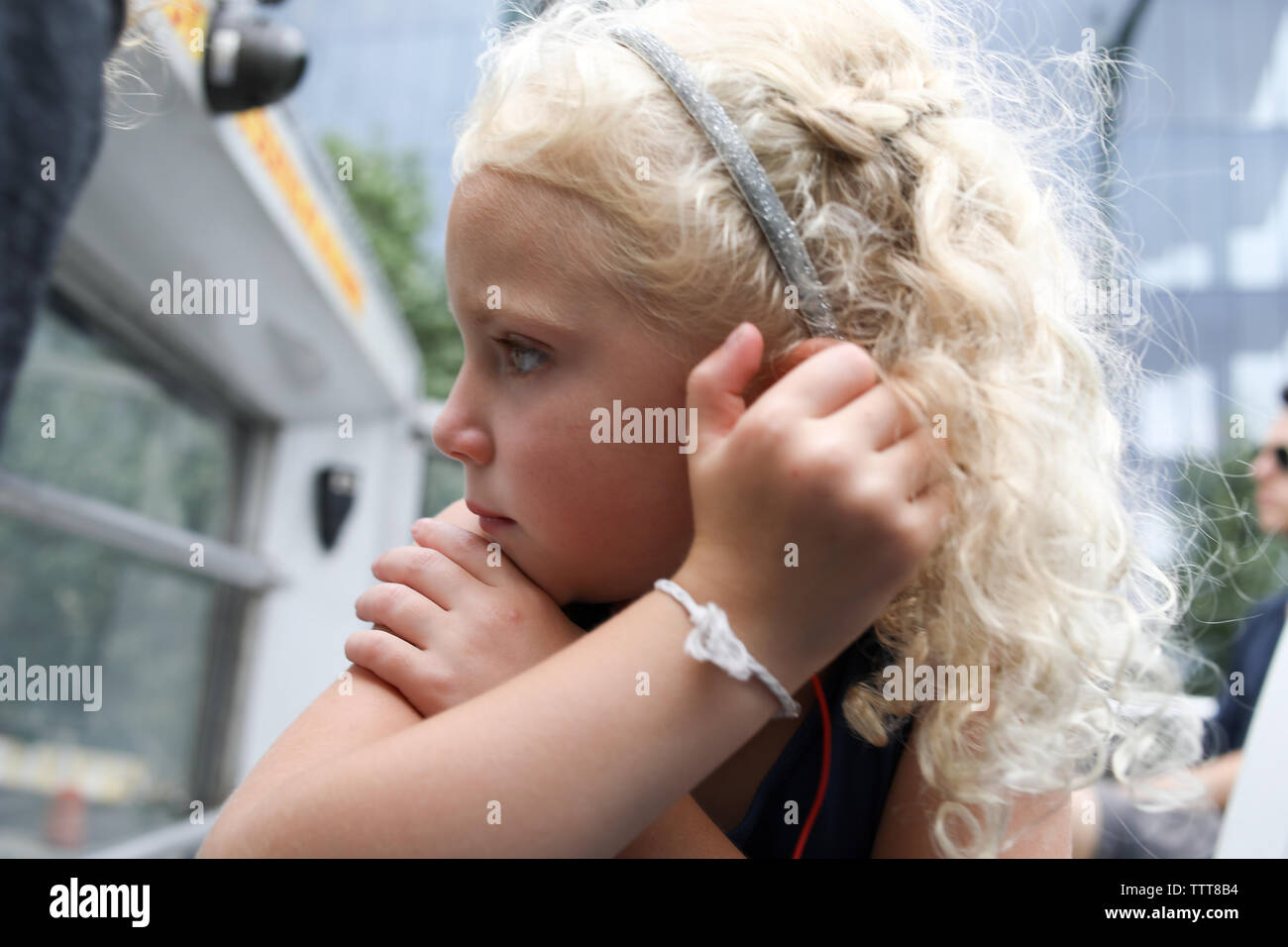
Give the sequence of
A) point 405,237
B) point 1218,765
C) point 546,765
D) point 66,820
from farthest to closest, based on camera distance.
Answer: point 405,237 < point 66,820 < point 1218,765 < point 546,765

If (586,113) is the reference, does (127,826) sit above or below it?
below

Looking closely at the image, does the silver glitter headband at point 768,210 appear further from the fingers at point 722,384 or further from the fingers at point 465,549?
the fingers at point 465,549

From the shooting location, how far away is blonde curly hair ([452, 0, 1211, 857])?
0.85 metres

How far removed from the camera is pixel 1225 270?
7.05m

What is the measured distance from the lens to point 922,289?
2.85 ft

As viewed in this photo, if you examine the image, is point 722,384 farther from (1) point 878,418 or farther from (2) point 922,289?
(2) point 922,289

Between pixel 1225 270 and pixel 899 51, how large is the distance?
738 cm

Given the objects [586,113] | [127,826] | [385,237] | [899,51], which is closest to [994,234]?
[899,51]

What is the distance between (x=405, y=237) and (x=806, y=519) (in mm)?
16334

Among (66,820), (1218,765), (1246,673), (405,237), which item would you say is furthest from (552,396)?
(405,237)

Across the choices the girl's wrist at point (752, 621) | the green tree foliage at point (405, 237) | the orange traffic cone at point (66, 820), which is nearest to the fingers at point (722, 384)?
the girl's wrist at point (752, 621)

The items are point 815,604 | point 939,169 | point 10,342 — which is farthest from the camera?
point 939,169

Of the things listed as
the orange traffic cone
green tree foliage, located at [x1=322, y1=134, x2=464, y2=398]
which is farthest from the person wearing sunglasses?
green tree foliage, located at [x1=322, y1=134, x2=464, y2=398]
